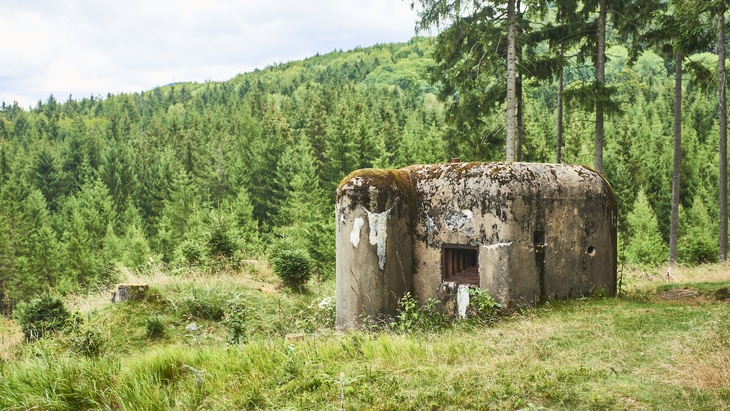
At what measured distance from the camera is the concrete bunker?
348 inches

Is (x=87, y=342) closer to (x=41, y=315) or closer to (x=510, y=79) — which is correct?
(x=41, y=315)

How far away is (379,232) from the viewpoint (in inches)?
354

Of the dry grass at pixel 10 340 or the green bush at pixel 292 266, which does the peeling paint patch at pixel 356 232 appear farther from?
the dry grass at pixel 10 340

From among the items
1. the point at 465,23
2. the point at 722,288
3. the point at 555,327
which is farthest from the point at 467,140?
the point at 555,327

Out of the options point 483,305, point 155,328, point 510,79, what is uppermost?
point 510,79

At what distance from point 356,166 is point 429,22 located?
2286 cm

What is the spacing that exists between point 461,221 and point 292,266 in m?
6.21

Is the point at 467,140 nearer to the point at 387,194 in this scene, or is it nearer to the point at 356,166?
the point at 387,194

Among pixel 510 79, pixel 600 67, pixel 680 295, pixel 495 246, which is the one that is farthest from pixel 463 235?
pixel 600 67

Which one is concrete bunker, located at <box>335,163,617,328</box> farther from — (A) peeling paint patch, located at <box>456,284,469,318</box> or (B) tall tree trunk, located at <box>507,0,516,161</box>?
(B) tall tree trunk, located at <box>507,0,516,161</box>

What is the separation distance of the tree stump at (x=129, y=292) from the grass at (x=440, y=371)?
3.20 metres

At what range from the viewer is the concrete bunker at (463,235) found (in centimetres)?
885

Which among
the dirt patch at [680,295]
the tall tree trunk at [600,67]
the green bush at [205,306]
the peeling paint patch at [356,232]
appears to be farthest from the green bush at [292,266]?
the tall tree trunk at [600,67]

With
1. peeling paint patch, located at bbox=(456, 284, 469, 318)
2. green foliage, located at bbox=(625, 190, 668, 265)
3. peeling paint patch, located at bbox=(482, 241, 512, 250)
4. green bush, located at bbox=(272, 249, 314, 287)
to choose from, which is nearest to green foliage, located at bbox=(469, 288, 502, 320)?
peeling paint patch, located at bbox=(456, 284, 469, 318)
